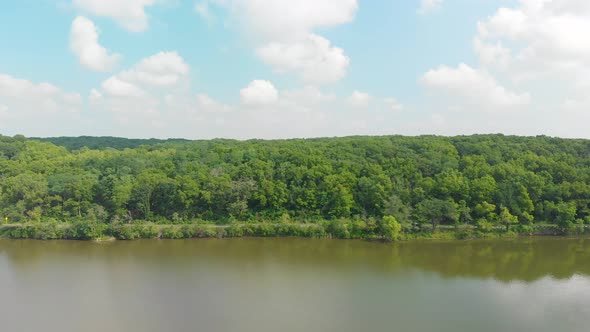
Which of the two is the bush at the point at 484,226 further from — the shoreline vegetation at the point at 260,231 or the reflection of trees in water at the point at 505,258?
the reflection of trees in water at the point at 505,258

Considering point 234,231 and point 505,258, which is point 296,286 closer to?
point 234,231

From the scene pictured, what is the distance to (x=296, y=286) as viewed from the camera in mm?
13703

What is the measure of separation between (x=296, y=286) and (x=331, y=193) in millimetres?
9756

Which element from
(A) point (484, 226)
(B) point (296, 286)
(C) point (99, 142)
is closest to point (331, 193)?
(A) point (484, 226)

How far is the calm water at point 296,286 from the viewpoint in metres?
11.1

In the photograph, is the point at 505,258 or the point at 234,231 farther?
the point at 234,231

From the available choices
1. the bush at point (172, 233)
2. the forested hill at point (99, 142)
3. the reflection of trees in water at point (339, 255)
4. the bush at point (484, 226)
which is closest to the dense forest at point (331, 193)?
the bush at point (484, 226)

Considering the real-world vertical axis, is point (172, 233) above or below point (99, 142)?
below

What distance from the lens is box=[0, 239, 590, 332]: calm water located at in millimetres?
11086

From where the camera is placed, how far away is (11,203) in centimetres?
2242

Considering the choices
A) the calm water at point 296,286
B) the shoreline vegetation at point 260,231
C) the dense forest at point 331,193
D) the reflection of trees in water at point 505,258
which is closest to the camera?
the calm water at point 296,286

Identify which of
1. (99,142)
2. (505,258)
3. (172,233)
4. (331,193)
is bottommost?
(505,258)

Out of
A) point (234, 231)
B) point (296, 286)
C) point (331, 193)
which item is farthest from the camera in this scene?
point (331, 193)

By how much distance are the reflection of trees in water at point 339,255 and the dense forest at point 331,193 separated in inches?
55.6
